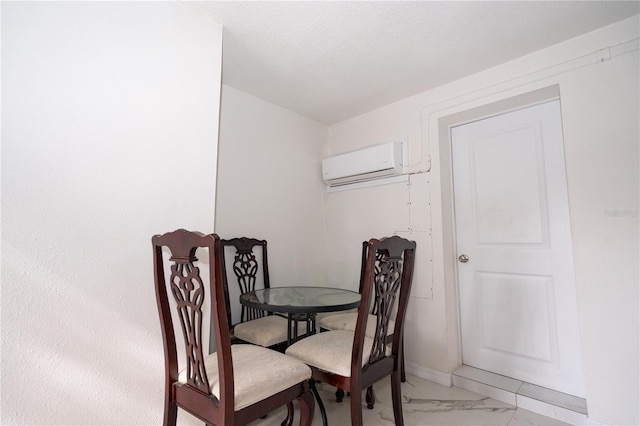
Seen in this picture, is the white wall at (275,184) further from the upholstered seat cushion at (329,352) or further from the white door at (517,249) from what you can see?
the white door at (517,249)

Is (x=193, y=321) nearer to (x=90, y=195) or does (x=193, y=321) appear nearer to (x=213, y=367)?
(x=213, y=367)

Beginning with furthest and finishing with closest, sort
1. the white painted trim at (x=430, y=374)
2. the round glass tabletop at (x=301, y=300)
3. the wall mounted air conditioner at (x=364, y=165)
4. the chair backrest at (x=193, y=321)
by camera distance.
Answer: the wall mounted air conditioner at (x=364, y=165)
the white painted trim at (x=430, y=374)
the round glass tabletop at (x=301, y=300)
the chair backrest at (x=193, y=321)

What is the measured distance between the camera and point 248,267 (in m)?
2.63

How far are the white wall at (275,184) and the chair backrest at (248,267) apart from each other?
0.34 feet

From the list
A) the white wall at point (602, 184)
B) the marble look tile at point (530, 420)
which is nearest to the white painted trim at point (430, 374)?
the marble look tile at point (530, 420)

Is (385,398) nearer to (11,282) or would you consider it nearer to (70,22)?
(11,282)

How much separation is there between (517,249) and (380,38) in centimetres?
185

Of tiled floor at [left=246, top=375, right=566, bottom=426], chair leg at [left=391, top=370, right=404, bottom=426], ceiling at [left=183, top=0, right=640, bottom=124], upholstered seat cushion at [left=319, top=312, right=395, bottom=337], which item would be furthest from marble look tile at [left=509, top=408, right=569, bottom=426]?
ceiling at [left=183, top=0, right=640, bottom=124]

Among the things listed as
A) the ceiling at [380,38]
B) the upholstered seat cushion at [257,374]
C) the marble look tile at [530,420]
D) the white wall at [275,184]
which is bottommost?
the marble look tile at [530,420]

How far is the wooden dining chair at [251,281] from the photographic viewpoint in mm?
2121

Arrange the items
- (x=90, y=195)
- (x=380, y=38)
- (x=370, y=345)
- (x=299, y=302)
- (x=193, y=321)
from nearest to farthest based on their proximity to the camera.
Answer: (x=193, y=321), (x=90, y=195), (x=370, y=345), (x=299, y=302), (x=380, y=38)

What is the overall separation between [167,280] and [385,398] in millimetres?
1718

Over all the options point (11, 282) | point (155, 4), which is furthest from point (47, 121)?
point (155, 4)

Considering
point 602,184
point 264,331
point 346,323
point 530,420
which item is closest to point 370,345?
point 346,323
